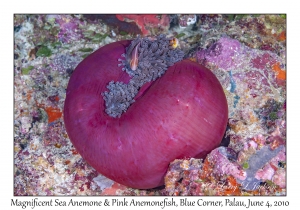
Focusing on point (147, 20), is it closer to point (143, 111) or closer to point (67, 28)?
point (67, 28)

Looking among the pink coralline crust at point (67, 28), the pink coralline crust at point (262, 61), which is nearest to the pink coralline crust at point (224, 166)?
the pink coralline crust at point (262, 61)

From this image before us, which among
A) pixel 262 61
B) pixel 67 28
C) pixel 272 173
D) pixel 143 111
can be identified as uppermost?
pixel 67 28

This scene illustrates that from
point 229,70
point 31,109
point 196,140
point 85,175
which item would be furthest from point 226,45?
point 31,109

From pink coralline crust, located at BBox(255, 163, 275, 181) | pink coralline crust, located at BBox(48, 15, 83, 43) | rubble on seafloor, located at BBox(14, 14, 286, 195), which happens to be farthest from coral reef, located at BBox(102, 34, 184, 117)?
pink coralline crust, located at BBox(48, 15, 83, 43)

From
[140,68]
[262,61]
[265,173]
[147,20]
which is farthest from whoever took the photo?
[147,20]

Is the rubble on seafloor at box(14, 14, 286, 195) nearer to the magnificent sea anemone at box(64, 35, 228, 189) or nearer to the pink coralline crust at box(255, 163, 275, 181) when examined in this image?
the pink coralline crust at box(255, 163, 275, 181)

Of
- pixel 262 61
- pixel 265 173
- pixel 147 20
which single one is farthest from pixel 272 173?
pixel 147 20

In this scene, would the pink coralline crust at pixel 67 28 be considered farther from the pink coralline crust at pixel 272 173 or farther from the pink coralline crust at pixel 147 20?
the pink coralline crust at pixel 272 173
